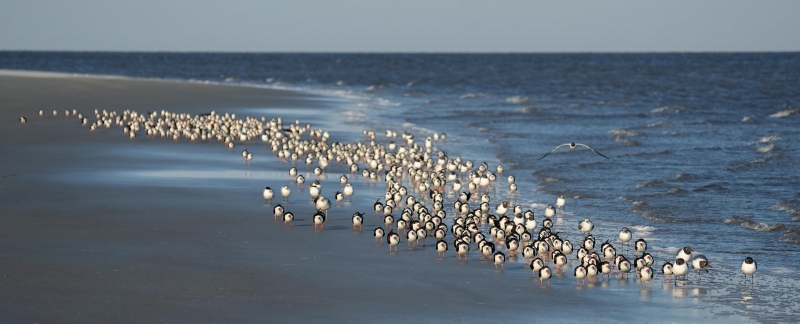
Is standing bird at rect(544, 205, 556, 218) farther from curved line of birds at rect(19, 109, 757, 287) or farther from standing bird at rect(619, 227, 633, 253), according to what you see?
standing bird at rect(619, 227, 633, 253)

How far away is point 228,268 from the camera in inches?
607

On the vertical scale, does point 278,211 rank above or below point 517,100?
below

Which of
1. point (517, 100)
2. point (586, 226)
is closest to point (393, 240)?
point (586, 226)

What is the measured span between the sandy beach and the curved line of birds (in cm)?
28

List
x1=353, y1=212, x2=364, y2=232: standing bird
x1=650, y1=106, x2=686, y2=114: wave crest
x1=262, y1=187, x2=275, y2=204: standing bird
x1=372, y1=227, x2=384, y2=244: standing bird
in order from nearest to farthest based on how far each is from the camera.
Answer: x1=372, y1=227, x2=384, y2=244: standing bird
x1=353, y1=212, x2=364, y2=232: standing bird
x1=262, y1=187, x2=275, y2=204: standing bird
x1=650, y1=106, x2=686, y2=114: wave crest

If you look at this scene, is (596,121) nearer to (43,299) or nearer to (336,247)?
(336,247)

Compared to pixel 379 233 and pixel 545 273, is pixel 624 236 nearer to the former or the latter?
pixel 545 273

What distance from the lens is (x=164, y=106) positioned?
52.2 m

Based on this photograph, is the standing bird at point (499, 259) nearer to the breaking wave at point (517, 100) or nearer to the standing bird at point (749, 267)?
the standing bird at point (749, 267)

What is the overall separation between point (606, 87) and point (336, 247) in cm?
8369

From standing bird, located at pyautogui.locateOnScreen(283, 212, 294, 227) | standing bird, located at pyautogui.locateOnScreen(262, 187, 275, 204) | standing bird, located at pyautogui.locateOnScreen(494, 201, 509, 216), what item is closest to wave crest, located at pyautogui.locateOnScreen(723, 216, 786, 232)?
standing bird, located at pyautogui.locateOnScreen(494, 201, 509, 216)

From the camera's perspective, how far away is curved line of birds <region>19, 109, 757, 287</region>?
16609mm

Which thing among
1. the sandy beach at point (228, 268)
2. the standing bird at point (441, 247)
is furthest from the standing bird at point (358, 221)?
the standing bird at point (441, 247)

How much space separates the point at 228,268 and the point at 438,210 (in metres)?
7.24
